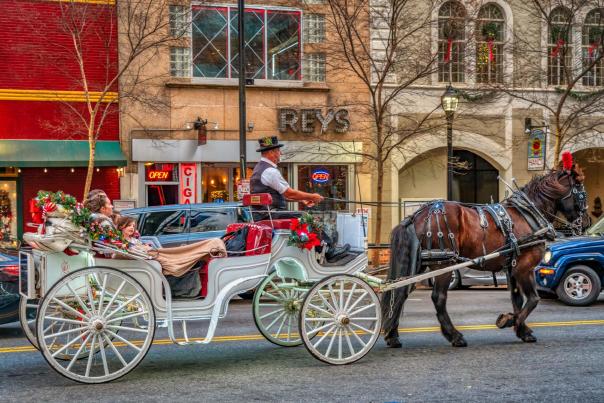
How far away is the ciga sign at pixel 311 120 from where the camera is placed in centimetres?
2275

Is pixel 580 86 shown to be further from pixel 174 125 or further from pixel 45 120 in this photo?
pixel 45 120

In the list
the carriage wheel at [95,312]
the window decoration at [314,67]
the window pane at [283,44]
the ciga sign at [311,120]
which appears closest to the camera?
the carriage wheel at [95,312]

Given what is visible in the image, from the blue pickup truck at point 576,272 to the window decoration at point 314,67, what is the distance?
39.0 ft

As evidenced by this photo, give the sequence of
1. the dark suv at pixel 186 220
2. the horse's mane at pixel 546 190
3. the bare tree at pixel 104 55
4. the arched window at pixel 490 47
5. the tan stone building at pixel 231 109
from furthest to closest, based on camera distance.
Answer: the arched window at pixel 490 47, the tan stone building at pixel 231 109, the bare tree at pixel 104 55, the dark suv at pixel 186 220, the horse's mane at pixel 546 190

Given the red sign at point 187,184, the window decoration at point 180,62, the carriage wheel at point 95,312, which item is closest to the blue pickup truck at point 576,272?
the carriage wheel at point 95,312

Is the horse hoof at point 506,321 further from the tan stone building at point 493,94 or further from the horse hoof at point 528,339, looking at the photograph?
the tan stone building at point 493,94

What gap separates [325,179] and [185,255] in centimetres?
1574

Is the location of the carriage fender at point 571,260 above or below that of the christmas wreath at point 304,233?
below

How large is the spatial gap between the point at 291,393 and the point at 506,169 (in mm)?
19296

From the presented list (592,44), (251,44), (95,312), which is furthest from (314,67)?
(95,312)

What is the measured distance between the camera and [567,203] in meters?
9.66

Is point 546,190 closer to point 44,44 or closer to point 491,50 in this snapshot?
point 491,50

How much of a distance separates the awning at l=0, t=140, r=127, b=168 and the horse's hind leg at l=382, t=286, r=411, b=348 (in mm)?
13767

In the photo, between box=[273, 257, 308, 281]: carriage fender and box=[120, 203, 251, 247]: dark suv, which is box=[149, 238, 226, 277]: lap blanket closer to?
box=[273, 257, 308, 281]: carriage fender
